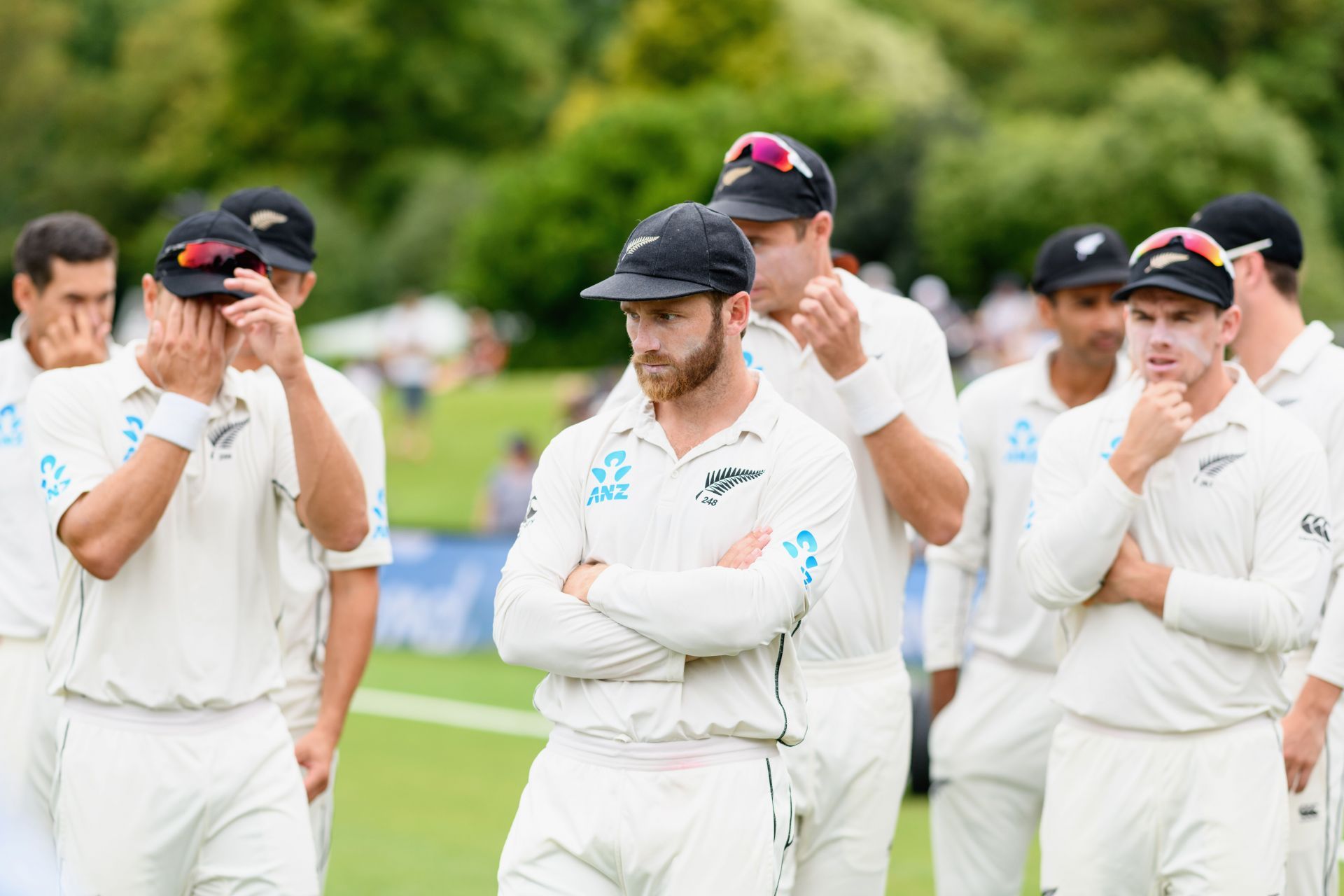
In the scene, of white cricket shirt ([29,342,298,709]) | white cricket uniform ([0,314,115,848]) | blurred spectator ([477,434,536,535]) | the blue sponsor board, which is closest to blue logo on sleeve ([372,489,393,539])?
white cricket shirt ([29,342,298,709])

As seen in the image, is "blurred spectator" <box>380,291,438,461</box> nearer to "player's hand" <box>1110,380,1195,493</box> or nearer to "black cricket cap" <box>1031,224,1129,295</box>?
"black cricket cap" <box>1031,224,1129,295</box>

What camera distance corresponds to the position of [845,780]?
17.1 ft

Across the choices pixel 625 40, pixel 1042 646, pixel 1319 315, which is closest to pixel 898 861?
pixel 1042 646

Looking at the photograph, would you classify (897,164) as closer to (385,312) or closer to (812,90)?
(812,90)

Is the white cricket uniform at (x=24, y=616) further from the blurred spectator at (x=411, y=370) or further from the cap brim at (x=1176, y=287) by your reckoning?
the blurred spectator at (x=411, y=370)

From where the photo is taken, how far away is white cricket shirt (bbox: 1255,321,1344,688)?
555 centimetres

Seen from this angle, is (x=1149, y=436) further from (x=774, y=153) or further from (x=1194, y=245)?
(x=774, y=153)

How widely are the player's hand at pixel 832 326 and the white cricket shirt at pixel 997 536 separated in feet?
3.80

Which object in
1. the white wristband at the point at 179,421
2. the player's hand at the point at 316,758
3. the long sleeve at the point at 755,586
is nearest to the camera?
the long sleeve at the point at 755,586

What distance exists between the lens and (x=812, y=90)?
146 feet

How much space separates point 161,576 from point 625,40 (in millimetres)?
53439

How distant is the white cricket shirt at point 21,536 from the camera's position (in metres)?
5.88

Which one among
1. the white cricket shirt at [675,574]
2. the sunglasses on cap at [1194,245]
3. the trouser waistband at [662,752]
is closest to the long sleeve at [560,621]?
the white cricket shirt at [675,574]

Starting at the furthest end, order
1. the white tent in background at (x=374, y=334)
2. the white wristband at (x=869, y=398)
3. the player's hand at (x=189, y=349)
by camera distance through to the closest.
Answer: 1. the white tent in background at (x=374, y=334)
2. the white wristband at (x=869, y=398)
3. the player's hand at (x=189, y=349)
